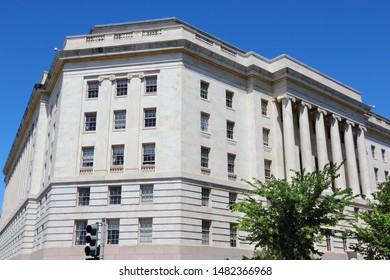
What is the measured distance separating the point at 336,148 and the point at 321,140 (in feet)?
9.81

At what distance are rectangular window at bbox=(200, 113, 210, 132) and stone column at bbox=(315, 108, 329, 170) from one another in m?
14.3

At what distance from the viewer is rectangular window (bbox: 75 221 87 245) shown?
3500 cm

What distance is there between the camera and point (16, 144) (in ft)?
226

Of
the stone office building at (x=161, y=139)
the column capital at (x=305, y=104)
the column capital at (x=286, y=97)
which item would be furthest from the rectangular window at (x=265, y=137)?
the column capital at (x=305, y=104)

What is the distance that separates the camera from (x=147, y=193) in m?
35.6

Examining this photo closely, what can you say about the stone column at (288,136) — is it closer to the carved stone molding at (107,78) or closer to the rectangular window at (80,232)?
the carved stone molding at (107,78)

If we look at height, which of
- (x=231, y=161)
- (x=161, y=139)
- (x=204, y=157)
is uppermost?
(x=161, y=139)

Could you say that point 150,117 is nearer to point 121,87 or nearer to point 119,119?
point 119,119

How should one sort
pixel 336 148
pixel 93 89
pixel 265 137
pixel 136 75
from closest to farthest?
pixel 136 75
pixel 93 89
pixel 265 137
pixel 336 148

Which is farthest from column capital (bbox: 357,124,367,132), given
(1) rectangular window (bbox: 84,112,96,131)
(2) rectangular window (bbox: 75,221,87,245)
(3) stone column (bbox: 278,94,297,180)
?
(2) rectangular window (bbox: 75,221,87,245)

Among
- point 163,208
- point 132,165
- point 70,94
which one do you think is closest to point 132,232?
point 163,208

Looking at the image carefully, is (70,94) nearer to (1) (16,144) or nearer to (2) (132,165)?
(2) (132,165)

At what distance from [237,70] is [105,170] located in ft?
55.0

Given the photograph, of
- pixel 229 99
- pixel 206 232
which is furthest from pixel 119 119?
pixel 206 232
